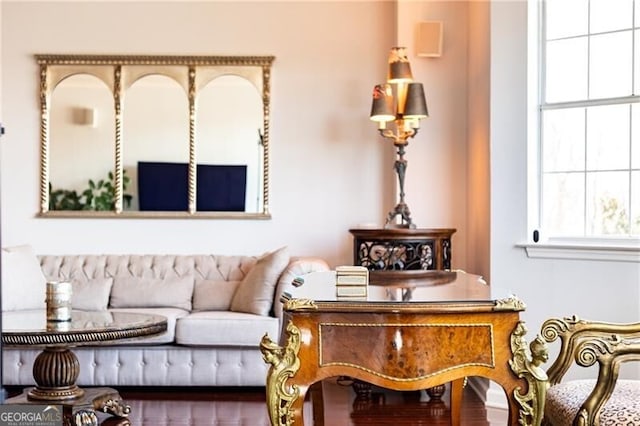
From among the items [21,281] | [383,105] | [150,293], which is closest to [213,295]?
[150,293]

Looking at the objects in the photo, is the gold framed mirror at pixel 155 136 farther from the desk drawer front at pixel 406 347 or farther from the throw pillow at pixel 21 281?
the desk drawer front at pixel 406 347

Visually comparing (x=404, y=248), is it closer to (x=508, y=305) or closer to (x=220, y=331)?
(x=220, y=331)

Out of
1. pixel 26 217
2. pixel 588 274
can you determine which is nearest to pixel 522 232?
pixel 588 274

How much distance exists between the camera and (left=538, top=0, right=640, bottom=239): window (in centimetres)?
363

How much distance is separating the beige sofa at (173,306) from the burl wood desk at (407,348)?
7.87 ft

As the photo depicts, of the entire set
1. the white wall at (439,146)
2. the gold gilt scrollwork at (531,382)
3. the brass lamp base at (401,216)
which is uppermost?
the white wall at (439,146)

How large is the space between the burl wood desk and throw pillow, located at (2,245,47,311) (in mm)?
Result: 3191

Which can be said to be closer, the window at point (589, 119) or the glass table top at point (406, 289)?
the glass table top at point (406, 289)

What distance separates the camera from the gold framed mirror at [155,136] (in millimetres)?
5238

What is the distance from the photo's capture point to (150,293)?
4.75 m

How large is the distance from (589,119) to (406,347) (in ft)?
8.20

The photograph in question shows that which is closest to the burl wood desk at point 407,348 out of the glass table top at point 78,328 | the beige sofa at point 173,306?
the glass table top at point 78,328

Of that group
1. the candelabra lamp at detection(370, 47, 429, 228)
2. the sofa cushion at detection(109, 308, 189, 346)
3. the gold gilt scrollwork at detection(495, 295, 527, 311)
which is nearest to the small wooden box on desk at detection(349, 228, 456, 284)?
the candelabra lamp at detection(370, 47, 429, 228)

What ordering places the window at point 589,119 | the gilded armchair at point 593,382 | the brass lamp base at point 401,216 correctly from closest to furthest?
the gilded armchair at point 593,382, the window at point 589,119, the brass lamp base at point 401,216
